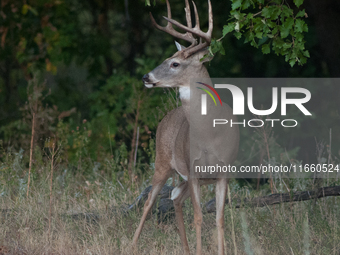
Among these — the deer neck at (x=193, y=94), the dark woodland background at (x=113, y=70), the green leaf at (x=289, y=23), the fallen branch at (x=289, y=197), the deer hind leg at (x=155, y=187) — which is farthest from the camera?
the dark woodland background at (x=113, y=70)

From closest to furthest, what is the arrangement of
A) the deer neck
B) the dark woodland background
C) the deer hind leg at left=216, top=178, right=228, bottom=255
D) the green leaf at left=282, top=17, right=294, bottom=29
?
the green leaf at left=282, top=17, right=294, bottom=29 < the deer hind leg at left=216, top=178, right=228, bottom=255 < the deer neck < the dark woodland background

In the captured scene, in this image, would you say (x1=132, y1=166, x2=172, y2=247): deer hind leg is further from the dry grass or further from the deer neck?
the deer neck

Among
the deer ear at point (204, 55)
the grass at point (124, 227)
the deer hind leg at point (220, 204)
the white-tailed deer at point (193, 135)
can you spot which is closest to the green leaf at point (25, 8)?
the grass at point (124, 227)

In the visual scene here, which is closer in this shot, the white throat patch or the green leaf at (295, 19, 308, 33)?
the green leaf at (295, 19, 308, 33)

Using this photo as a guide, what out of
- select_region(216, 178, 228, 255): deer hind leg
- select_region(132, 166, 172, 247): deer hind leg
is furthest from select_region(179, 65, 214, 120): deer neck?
select_region(132, 166, 172, 247): deer hind leg

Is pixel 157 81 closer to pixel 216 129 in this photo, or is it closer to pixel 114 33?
pixel 216 129

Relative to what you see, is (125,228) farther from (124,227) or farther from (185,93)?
(185,93)

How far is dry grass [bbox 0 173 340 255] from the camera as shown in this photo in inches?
171

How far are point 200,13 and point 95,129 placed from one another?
2.75 metres

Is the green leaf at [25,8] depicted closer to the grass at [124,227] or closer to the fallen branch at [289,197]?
the grass at [124,227]

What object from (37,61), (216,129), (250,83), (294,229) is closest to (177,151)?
(216,129)

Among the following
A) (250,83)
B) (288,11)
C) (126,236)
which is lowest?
(126,236)

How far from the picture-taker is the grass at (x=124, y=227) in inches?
171

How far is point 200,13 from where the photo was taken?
9.30 m
